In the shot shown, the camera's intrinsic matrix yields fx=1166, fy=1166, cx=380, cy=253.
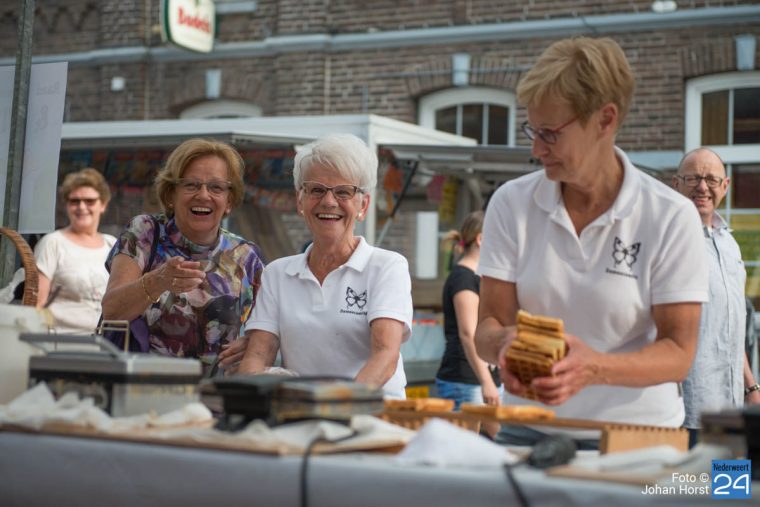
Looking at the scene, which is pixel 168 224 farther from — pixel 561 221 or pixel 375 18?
pixel 375 18

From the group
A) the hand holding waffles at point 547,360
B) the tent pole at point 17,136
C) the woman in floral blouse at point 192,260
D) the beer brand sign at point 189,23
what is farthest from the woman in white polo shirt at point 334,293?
the beer brand sign at point 189,23

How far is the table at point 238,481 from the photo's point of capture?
72.1 inches

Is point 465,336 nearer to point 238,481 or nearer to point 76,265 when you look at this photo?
point 76,265

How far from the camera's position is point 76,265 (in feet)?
21.9

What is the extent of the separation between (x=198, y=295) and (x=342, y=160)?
2.49 ft

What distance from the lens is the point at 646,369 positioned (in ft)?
8.20

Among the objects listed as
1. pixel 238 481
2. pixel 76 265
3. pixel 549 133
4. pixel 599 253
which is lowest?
pixel 238 481

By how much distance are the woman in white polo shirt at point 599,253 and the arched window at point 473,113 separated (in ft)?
36.8

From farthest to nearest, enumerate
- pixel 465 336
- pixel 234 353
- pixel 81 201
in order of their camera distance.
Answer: pixel 81 201, pixel 465 336, pixel 234 353

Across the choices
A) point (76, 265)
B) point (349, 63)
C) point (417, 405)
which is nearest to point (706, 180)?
point (417, 405)

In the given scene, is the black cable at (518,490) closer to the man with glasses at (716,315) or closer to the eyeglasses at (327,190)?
the eyeglasses at (327,190)

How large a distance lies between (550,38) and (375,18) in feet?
7.55

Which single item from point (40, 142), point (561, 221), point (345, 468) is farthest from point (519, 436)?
point (40, 142)

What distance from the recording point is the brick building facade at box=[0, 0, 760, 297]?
12820 mm
